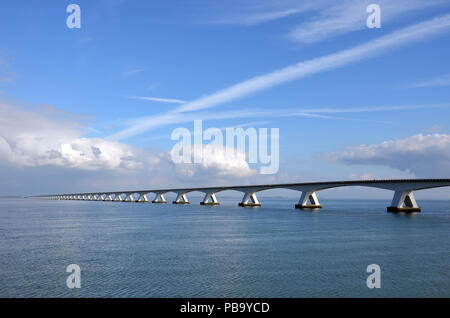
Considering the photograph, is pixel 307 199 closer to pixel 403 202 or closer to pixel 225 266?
pixel 403 202

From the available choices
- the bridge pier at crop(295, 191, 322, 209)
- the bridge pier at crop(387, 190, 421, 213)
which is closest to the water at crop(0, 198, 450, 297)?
the bridge pier at crop(387, 190, 421, 213)

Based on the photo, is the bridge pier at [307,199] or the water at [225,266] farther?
the bridge pier at [307,199]

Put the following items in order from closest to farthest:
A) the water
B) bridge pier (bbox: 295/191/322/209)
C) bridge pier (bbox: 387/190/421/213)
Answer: the water, bridge pier (bbox: 387/190/421/213), bridge pier (bbox: 295/191/322/209)

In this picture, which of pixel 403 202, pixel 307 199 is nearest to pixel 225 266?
pixel 403 202

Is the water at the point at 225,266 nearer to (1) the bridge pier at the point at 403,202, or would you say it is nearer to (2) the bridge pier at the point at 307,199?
(1) the bridge pier at the point at 403,202

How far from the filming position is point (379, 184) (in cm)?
9288

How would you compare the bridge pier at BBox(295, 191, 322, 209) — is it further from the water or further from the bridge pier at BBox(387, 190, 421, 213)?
the water

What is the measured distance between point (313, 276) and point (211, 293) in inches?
292

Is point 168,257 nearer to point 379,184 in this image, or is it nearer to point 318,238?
point 318,238

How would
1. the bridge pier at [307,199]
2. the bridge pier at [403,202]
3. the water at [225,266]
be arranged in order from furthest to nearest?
the bridge pier at [307,199] < the bridge pier at [403,202] < the water at [225,266]

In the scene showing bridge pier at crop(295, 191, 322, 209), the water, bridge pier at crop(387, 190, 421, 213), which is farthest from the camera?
bridge pier at crop(295, 191, 322, 209)

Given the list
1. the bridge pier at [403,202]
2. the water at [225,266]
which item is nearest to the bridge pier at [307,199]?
the bridge pier at [403,202]
